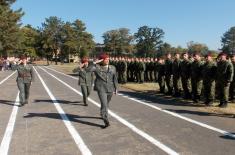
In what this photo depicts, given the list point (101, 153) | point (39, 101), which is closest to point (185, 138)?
point (101, 153)

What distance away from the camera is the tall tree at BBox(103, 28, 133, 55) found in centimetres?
15400

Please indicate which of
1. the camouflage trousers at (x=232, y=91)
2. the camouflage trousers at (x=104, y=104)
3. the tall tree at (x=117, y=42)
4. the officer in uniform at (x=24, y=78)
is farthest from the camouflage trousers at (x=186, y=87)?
the tall tree at (x=117, y=42)

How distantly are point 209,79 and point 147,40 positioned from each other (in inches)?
6170

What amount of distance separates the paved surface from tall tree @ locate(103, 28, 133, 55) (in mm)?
137374

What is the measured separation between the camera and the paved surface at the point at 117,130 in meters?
9.15

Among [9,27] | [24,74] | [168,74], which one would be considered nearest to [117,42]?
[9,27]

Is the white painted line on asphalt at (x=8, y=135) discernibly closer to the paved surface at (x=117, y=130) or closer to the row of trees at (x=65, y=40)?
the paved surface at (x=117, y=130)

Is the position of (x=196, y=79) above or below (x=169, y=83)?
above

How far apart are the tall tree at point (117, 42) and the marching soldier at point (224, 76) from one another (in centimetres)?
13618

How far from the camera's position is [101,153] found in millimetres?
8758

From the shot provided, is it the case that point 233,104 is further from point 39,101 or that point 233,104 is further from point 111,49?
point 111,49

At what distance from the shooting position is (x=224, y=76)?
1620cm

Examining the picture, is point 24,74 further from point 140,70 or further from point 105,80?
point 140,70

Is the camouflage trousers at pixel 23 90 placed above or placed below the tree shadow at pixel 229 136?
above
